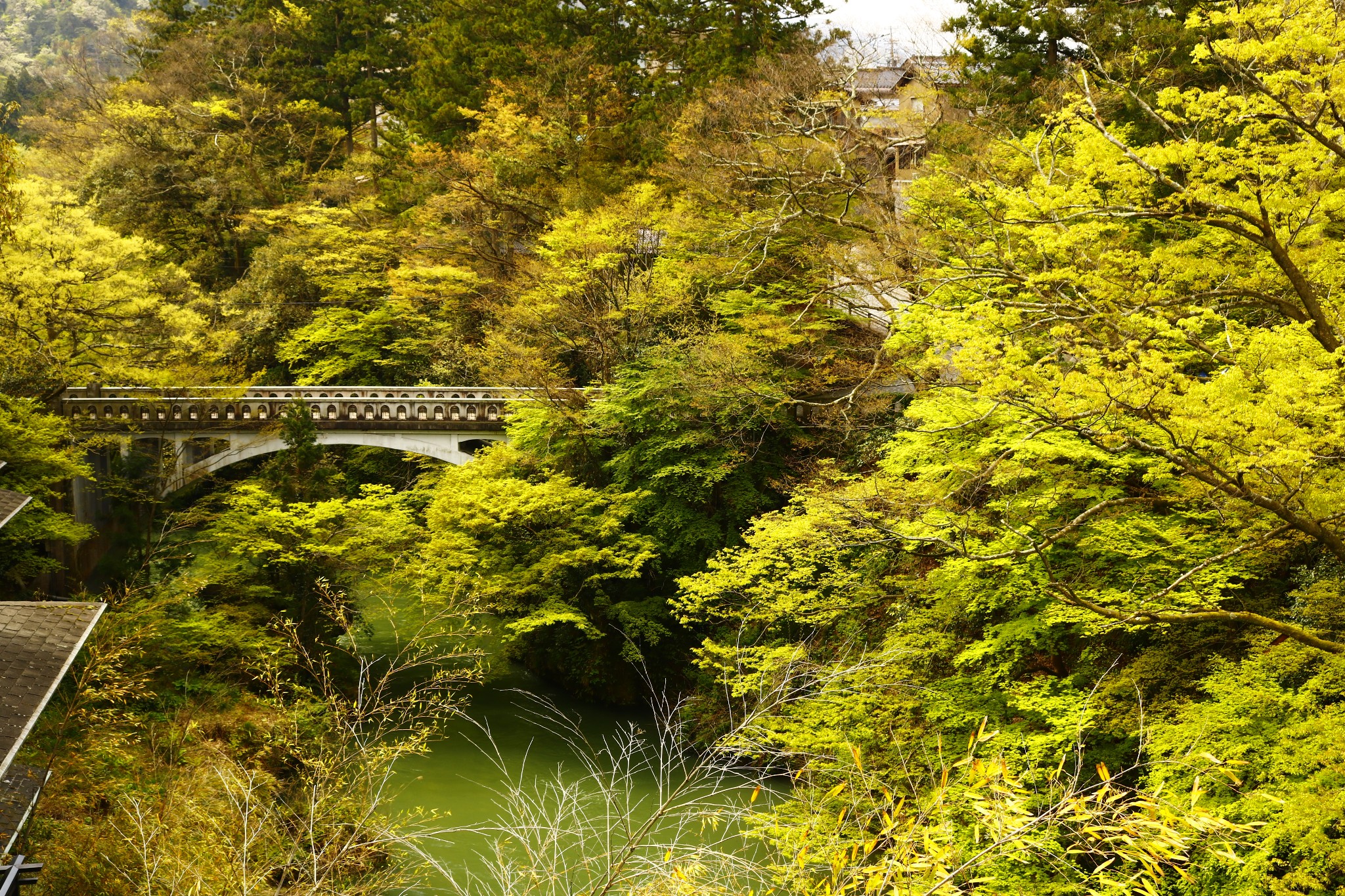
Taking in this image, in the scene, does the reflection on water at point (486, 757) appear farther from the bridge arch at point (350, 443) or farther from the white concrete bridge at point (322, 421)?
the white concrete bridge at point (322, 421)

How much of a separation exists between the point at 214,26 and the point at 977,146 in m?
28.3

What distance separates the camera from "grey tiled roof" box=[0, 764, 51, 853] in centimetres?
780

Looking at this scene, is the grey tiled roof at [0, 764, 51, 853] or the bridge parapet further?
the bridge parapet

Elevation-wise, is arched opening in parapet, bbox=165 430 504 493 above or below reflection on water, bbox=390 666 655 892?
above

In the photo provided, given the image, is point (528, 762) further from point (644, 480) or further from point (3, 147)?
point (3, 147)

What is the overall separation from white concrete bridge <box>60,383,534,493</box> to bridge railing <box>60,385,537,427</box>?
0.01 m

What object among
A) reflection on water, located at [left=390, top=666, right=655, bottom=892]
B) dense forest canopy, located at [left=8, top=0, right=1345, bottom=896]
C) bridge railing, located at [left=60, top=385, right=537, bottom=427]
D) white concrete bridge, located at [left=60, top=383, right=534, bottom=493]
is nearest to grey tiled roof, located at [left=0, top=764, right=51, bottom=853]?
dense forest canopy, located at [left=8, top=0, right=1345, bottom=896]

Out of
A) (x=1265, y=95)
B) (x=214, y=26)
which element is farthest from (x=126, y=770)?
(x=214, y=26)

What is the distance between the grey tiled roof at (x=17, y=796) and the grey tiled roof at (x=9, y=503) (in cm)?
233

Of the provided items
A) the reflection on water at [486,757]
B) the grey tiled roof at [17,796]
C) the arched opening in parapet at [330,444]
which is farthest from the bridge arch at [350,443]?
the grey tiled roof at [17,796]

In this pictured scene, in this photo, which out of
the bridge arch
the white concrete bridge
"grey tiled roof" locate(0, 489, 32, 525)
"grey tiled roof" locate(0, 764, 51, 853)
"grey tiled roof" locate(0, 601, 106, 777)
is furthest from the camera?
the bridge arch

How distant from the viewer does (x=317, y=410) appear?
20.6m

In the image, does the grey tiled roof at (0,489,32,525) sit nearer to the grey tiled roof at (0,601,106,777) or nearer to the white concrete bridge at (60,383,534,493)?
the grey tiled roof at (0,601,106,777)

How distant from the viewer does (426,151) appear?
24906mm
